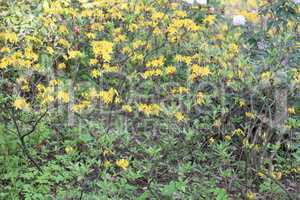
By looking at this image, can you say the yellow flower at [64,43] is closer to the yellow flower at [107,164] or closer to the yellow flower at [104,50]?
the yellow flower at [104,50]

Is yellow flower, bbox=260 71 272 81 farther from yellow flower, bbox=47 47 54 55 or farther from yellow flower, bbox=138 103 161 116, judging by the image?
yellow flower, bbox=47 47 54 55

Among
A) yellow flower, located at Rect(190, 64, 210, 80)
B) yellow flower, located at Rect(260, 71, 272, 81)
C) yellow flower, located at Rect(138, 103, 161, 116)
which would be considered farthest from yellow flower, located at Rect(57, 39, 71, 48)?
yellow flower, located at Rect(260, 71, 272, 81)

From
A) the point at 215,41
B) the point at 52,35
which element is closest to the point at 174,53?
the point at 215,41

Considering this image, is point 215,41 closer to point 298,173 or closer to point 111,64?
point 111,64

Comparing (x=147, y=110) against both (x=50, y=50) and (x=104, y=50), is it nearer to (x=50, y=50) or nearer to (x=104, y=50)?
(x=104, y=50)

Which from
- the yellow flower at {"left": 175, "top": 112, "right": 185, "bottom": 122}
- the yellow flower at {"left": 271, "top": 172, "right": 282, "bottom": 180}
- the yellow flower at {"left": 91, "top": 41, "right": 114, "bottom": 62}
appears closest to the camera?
the yellow flower at {"left": 271, "top": 172, "right": 282, "bottom": 180}

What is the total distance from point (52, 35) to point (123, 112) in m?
1.19

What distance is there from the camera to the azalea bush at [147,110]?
11.9 ft

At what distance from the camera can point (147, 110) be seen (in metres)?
4.02

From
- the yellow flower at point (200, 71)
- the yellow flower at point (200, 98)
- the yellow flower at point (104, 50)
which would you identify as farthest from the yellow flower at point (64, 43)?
the yellow flower at point (200, 98)

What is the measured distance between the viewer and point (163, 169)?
3896 mm

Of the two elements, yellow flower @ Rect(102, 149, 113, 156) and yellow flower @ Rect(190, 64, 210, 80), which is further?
yellow flower @ Rect(190, 64, 210, 80)

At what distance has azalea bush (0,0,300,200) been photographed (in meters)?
3.62

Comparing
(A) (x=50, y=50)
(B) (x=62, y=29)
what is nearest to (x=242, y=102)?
(A) (x=50, y=50)
